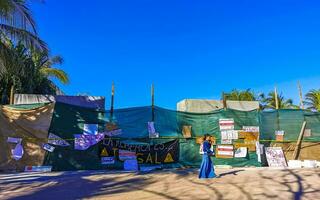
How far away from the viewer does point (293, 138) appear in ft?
54.6

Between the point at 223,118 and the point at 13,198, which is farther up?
the point at 223,118

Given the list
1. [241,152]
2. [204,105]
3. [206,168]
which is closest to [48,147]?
[206,168]

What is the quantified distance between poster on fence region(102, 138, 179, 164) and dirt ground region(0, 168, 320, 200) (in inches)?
80.4

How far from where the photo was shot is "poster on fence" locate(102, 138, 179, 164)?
48.4 feet

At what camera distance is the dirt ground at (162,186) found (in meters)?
9.16

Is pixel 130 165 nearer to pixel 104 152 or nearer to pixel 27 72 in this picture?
pixel 104 152

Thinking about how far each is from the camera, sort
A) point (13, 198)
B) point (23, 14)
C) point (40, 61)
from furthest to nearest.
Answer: point (40, 61), point (23, 14), point (13, 198)

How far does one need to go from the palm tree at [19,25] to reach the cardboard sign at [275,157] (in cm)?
1029

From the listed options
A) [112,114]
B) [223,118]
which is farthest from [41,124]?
[223,118]

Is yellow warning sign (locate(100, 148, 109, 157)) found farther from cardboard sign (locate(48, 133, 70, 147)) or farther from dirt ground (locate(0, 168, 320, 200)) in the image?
dirt ground (locate(0, 168, 320, 200))

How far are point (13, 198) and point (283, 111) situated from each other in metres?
11.9

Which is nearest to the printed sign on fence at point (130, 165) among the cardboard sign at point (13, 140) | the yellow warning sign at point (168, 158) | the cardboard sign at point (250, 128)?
the yellow warning sign at point (168, 158)

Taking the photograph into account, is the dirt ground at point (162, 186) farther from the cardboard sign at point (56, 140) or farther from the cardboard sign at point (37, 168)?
the cardboard sign at point (56, 140)

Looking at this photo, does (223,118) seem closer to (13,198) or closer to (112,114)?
(112,114)
